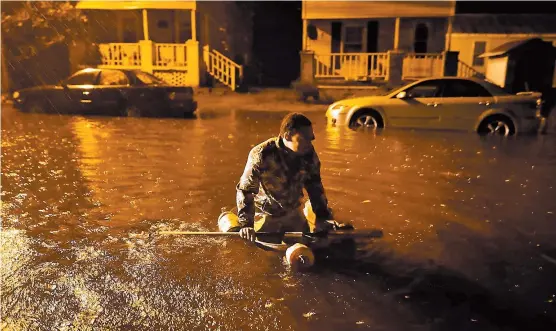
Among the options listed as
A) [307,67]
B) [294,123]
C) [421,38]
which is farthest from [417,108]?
[421,38]

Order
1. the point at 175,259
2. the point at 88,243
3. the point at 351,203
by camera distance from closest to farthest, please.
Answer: the point at 175,259 < the point at 88,243 < the point at 351,203

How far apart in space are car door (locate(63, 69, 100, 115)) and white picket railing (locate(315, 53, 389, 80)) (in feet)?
30.0

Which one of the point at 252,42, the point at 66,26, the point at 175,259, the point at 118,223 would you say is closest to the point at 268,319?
the point at 175,259

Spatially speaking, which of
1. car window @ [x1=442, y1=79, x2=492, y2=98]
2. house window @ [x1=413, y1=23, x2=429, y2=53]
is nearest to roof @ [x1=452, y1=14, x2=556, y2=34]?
house window @ [x1=413, y1=23, x2=429, y2=53]

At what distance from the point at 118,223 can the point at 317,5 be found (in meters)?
17.2

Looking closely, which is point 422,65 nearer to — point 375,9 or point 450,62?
point 450,62

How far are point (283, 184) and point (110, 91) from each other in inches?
451

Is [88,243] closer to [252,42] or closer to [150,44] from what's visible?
[150,44]

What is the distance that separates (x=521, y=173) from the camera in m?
7.54

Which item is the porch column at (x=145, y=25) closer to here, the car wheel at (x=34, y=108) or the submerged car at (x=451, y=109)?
the car wheel at (x=34, y=108)

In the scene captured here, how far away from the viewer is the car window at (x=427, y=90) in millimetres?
11281

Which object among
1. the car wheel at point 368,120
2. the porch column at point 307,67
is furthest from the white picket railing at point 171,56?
the car wheel at point 368,120

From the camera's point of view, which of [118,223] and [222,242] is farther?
[118,223]

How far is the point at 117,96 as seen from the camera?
14.1 m
